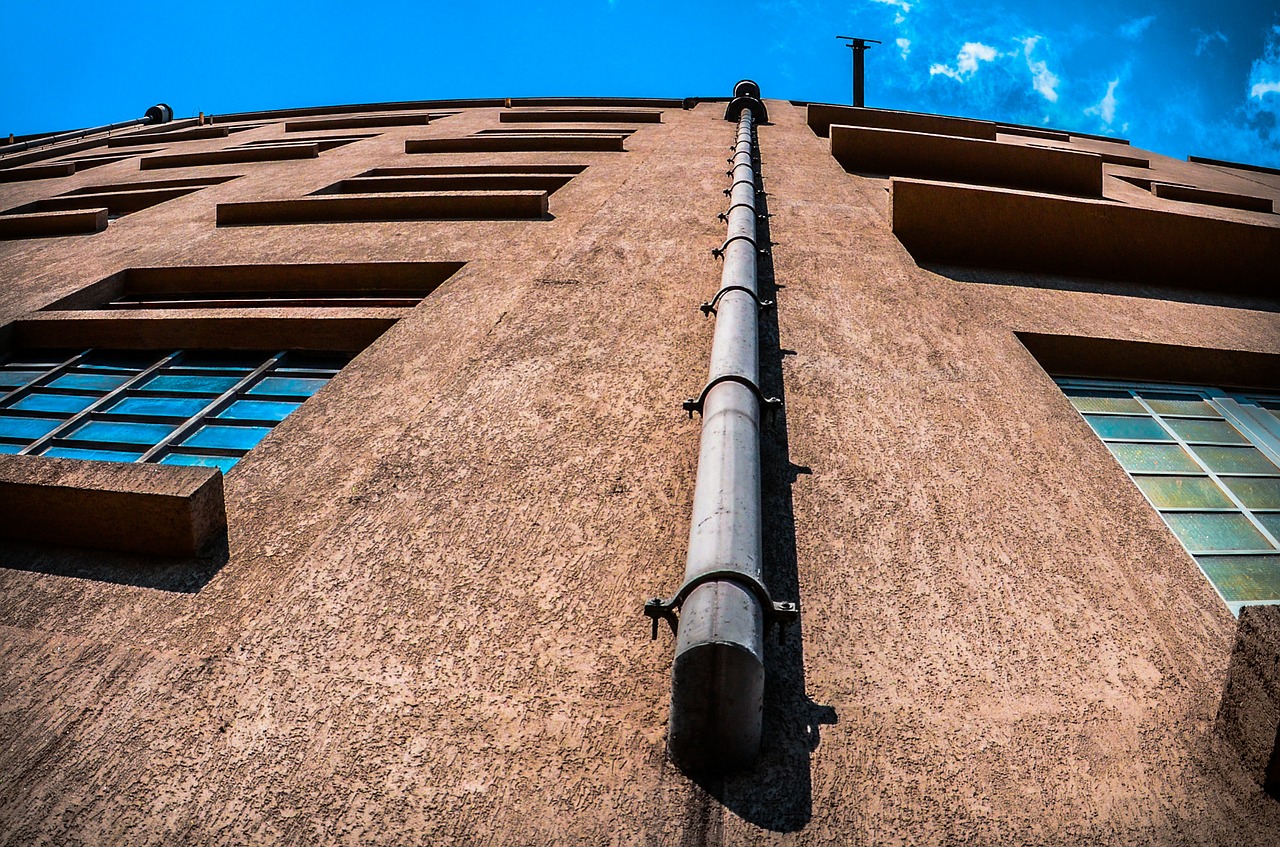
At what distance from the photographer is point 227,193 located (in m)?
11.8

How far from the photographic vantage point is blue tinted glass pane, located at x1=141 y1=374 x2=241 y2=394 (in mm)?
6141

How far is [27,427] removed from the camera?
577cm

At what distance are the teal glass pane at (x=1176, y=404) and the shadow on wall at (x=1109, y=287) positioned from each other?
62.4 inches

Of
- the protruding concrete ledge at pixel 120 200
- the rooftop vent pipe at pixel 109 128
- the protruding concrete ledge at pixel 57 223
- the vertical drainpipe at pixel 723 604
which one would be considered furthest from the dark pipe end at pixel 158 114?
the vertical drainpipe at pixel 723 604

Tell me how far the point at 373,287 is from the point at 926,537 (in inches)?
237

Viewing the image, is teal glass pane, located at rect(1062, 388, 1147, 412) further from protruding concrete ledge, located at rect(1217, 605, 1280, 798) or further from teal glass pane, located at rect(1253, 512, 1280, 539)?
protruding concrete ledge, located at rect(1217, 605, 1280, 798)

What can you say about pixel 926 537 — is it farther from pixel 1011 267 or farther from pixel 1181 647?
pixel 1011 267

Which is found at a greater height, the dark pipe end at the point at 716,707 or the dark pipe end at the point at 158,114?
the dark pipe end at the point at 158,114

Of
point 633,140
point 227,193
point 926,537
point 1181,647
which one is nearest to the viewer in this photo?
point 1181,647

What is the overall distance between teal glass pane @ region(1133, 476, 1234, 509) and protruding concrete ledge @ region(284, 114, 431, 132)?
20144mm

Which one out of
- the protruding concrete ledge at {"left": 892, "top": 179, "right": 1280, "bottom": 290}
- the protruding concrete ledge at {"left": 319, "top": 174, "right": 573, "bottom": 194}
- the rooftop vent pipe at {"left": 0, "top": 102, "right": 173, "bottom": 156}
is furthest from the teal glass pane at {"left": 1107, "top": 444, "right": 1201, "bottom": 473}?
the rooftop vent pipe at {"left": 0, "top": 102, "right": 173, "bottom": 156}

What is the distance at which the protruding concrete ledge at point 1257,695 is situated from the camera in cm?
245

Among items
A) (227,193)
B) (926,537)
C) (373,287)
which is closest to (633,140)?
(227,193)

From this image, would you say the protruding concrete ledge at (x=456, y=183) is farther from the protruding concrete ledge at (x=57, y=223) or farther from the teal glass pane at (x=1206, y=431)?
the teal glass pane at (x=1206, y=431)
